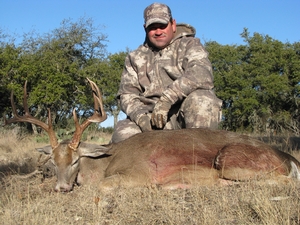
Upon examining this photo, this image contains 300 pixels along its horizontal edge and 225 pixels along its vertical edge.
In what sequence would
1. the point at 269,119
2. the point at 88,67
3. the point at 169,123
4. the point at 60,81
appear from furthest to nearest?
the point at 269,119 < the point at 88,67 < the point at 60,81 < the point at 169,123

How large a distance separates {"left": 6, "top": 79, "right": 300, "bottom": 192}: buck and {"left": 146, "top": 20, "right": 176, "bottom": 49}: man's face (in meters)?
1.73

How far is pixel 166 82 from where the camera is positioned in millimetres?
6207

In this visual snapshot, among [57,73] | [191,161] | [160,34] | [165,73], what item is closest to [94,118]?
[191,161]

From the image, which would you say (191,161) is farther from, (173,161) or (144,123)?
(144,123)

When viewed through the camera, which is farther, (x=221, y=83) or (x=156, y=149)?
(x=221, y=83)

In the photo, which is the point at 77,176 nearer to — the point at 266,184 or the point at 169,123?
the point at 169,123

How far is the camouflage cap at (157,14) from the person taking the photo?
20.0 ft

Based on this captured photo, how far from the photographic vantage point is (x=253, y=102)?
3041cm

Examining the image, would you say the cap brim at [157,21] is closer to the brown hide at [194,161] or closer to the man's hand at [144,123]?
the man's hand at [144,123]

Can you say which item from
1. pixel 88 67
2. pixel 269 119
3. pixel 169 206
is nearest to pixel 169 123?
pixel 169 206

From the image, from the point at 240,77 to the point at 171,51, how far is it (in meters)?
26.3

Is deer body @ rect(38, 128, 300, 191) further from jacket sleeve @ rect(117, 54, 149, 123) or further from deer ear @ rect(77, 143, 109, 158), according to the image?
jacket sleeve @ rect(117, 54, 149, 123)

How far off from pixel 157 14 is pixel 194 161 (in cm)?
253

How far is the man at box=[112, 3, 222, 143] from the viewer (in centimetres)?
559
